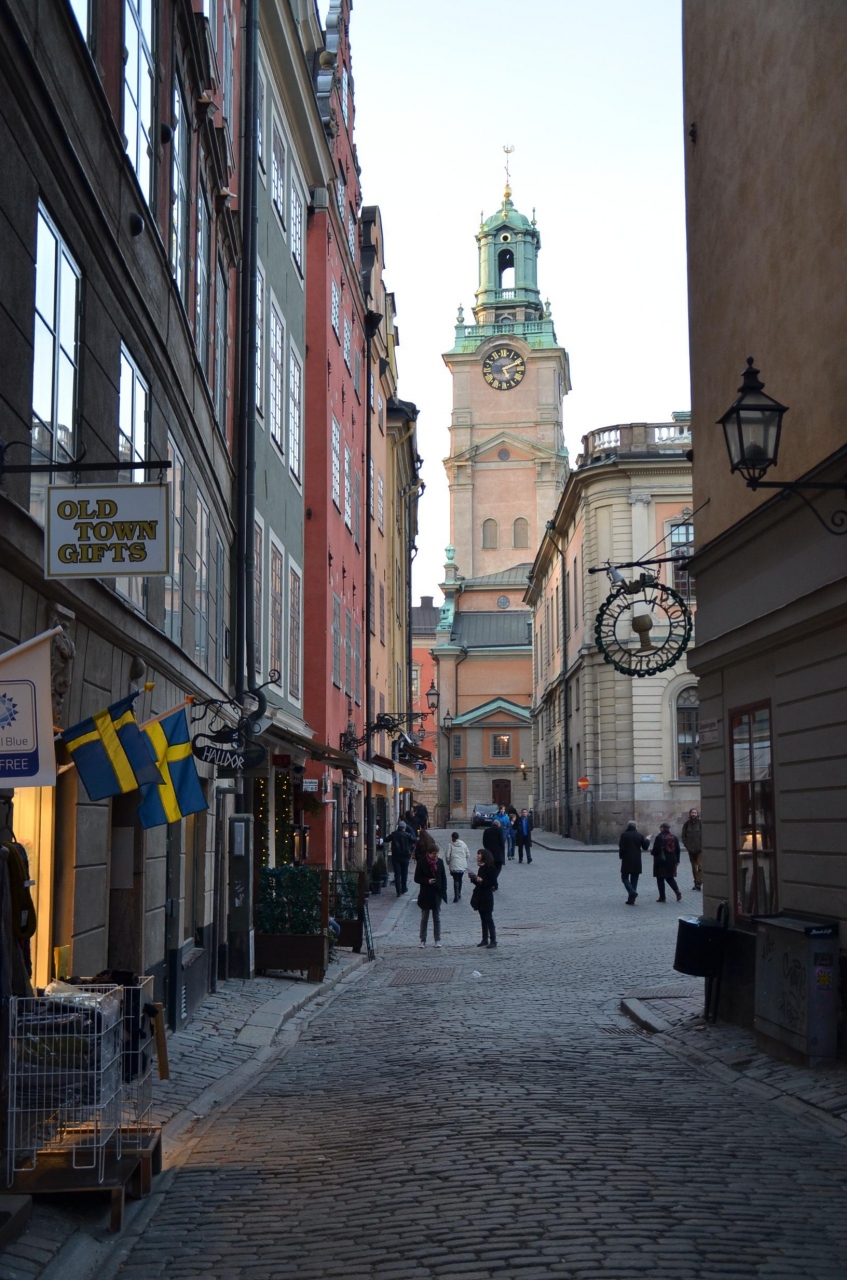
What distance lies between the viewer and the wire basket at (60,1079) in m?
6.86

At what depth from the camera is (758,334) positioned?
13.2m

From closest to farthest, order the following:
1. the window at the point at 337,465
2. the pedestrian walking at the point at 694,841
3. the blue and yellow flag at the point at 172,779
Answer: the blue and yellow flag at the point at 172,779, the pedestrian walking at the point at 694,841, the window at the point at 337,465

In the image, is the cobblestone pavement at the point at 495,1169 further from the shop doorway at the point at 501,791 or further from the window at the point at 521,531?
the window at the point at 521,531

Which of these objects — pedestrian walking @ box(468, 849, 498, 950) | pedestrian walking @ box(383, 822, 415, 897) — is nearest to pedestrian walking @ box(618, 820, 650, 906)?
pedestrian walking @ box(383, 822, 415, 897)

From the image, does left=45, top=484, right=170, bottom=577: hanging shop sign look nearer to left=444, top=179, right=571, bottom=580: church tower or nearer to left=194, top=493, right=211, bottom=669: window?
left=194, top=493, right=211, bottom=669: window

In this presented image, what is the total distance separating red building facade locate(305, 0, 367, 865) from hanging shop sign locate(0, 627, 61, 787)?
1616cm

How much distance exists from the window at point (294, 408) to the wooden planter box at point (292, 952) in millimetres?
9834

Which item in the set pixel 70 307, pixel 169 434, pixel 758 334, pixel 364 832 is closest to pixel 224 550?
pixel 169 434

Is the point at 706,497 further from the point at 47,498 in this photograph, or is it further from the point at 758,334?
the point at 47,498

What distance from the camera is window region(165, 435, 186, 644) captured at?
13312mm

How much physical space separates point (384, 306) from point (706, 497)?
1185 inches

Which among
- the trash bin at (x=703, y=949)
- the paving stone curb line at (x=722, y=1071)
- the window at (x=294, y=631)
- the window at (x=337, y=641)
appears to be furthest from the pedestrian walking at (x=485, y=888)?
the window at (x=337, y=641)

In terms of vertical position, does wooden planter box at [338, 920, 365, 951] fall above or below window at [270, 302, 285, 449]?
below

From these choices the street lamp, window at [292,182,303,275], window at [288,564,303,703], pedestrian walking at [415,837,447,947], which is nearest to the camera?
the street lamp
